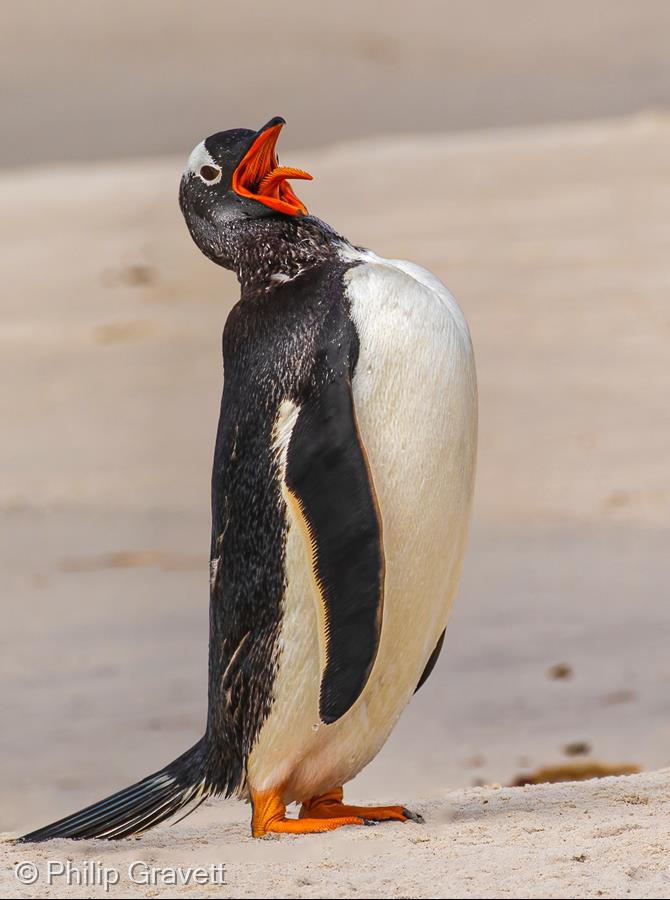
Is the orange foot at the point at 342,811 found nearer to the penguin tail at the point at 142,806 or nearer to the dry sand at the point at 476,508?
the dry sand at the point at 476,508

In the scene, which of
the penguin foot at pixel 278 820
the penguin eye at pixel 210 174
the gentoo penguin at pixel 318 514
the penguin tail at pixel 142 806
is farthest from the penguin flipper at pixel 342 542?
the penguin eye at pixel 210 174

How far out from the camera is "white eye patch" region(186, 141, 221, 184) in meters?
3.19

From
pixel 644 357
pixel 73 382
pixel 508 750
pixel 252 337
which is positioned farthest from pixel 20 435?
pixel 252 337

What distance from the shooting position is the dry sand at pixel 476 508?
A: 124 inches

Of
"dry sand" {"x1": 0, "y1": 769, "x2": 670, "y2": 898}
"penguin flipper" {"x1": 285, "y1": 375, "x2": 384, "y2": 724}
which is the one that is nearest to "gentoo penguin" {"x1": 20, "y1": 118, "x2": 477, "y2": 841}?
"penguin flipper" {"x1": 285, "y1": 375, "x2": 384, "y2": 724}

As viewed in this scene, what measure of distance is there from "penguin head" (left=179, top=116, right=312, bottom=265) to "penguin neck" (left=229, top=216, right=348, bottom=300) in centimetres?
2

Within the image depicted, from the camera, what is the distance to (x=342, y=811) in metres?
3.16

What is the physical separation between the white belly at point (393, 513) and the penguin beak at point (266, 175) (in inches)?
9.0

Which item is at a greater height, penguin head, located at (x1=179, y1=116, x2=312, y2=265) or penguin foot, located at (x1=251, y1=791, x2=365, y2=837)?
penguin head, located at (x1=179, y1=116, x2=312, y2=265)

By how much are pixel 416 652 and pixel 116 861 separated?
691 millimetres

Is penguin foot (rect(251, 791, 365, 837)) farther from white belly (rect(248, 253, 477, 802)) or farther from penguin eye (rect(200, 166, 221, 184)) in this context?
penguin eye (rect(200, 166, 221, 184))

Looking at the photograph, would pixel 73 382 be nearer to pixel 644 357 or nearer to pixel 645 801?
pixel 644 357

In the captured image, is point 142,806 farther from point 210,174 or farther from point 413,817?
point 210,174

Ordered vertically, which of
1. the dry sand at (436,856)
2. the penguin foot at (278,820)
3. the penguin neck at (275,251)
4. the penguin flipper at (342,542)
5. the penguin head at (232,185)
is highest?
Result: the penguin head at (232,185)
